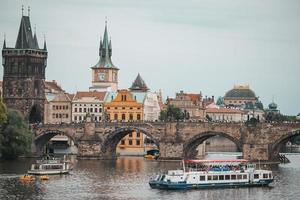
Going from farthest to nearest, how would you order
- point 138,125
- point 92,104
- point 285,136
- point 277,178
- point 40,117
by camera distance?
point 92,104
point 40,117
point 138,125
point 285,136
point 277,178

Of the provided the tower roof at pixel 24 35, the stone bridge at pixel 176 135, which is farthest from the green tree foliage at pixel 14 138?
the tower roof at pixel 24 35

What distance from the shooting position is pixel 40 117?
581 feet

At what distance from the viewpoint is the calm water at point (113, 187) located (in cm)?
10169

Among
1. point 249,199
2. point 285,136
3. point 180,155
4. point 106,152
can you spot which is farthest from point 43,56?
point 249,199

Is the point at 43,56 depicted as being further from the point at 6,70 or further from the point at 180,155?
the point at 180,155

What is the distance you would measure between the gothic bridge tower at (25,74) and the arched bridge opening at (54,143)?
595 cm

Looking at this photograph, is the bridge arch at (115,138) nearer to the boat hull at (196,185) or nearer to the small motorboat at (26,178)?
the small motorboat at (26,178)

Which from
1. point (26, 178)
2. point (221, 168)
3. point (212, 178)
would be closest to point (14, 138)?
point (26, 178)

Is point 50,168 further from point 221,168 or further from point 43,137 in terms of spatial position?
point 43,137

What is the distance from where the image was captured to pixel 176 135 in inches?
5989

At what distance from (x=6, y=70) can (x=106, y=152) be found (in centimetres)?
2837

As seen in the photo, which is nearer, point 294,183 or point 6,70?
point 294,183

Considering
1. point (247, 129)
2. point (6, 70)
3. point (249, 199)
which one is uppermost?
point (6, 70)

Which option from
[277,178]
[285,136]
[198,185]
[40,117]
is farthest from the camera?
[40,117]
